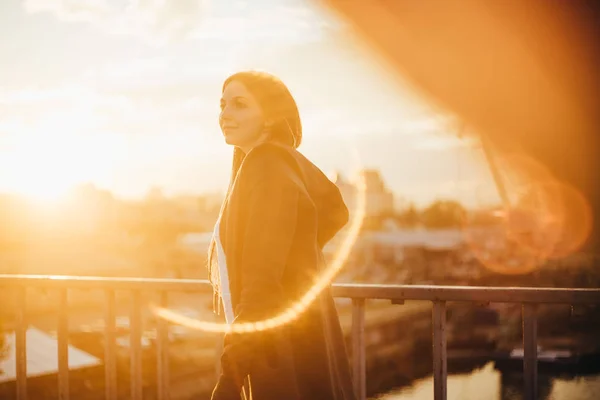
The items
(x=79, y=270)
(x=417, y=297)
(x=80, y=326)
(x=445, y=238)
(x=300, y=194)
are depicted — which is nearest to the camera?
(x=300, y=194)

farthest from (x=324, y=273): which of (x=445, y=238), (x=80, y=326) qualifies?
(x=445, y=238)

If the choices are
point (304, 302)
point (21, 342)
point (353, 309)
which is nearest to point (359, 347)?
point (353, 309)

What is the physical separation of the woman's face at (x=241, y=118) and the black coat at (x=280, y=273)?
163 mm

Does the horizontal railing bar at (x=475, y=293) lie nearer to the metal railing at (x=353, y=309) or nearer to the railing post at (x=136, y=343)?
the metal railing at (x=353, y=309)

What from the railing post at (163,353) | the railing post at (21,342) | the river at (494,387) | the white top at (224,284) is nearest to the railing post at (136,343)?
the railing post at (163,353)

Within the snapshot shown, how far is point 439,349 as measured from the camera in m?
2.38

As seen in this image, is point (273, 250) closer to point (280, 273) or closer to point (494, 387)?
point (280, 273)

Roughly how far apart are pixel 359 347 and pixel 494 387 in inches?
2023

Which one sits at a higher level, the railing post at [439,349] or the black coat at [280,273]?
the black coat at [280,273]

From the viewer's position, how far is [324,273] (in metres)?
1.79

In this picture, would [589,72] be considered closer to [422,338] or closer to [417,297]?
[417,297]

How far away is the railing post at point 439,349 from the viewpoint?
7.84 feet

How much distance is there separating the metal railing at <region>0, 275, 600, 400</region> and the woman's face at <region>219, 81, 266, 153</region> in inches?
37.9

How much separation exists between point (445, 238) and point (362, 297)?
7538cm
